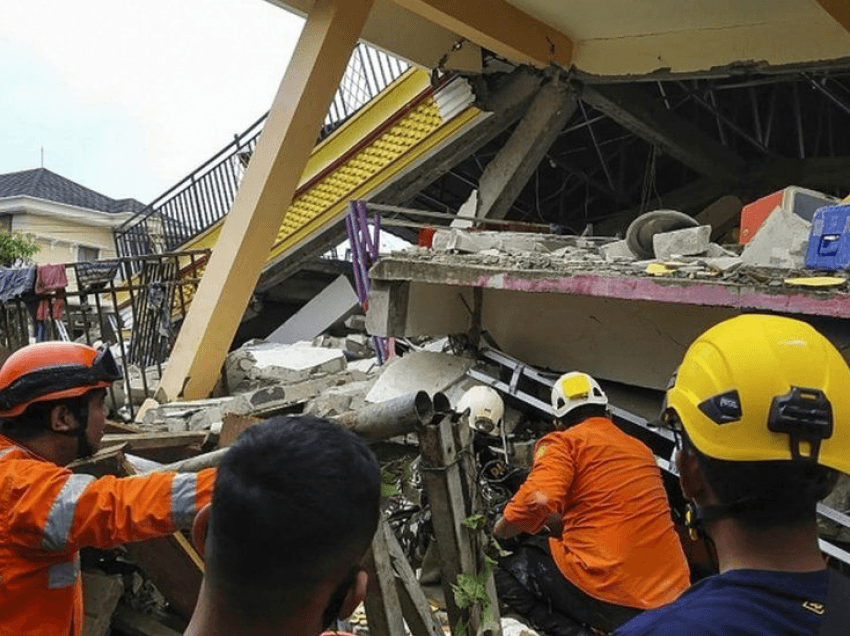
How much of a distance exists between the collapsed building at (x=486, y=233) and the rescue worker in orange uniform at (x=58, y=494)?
381mm

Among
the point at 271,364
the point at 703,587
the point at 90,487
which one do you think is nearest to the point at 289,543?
the point at 703,587

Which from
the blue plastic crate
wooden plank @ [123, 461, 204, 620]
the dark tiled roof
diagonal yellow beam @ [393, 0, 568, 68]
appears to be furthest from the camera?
the dark tiled roof

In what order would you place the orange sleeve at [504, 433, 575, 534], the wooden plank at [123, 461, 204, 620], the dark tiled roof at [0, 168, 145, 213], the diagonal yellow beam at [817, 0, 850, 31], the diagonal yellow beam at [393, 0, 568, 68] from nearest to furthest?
the wooden plank at [123, 461, 204, 620], the orange sleeve at [504, 433, 575, 534], the diagonal yellow beam at [817, 0, 850, 31], the diagonal yellow beam at [393, 0, 568, 68], the dark tiled roof at [0, 168, 145, 213]

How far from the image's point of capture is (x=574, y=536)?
11.6ft

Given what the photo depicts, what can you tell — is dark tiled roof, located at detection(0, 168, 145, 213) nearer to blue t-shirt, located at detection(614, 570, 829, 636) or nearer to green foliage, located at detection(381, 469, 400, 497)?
green foliage, located at detection(381, 469, 400, 497)

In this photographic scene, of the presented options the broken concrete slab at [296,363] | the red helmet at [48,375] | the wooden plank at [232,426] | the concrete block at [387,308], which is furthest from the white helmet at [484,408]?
the red helmet at [48,375]

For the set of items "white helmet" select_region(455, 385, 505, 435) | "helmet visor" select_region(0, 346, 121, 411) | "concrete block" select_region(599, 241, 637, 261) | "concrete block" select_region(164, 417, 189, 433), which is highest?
"concrete block" select_region(599, 241, 637, 261)

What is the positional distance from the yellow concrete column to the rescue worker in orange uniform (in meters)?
5.48

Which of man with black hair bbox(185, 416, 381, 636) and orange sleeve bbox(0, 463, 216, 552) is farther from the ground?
man with black hair bbox(185, 416, 381, 636)

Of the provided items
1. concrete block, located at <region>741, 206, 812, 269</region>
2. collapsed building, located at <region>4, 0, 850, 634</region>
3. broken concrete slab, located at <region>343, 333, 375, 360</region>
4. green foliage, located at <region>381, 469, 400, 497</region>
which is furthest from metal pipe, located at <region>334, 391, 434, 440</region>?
broken concrete slab, located at <region>343, 333, 375, 360</region>

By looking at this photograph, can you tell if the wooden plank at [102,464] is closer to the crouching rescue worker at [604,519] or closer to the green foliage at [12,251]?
the crouching rescue worker at [604,519]

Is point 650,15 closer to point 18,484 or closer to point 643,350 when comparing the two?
point 643,350

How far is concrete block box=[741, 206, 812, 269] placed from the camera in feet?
13.3

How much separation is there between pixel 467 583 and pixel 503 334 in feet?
14.9
